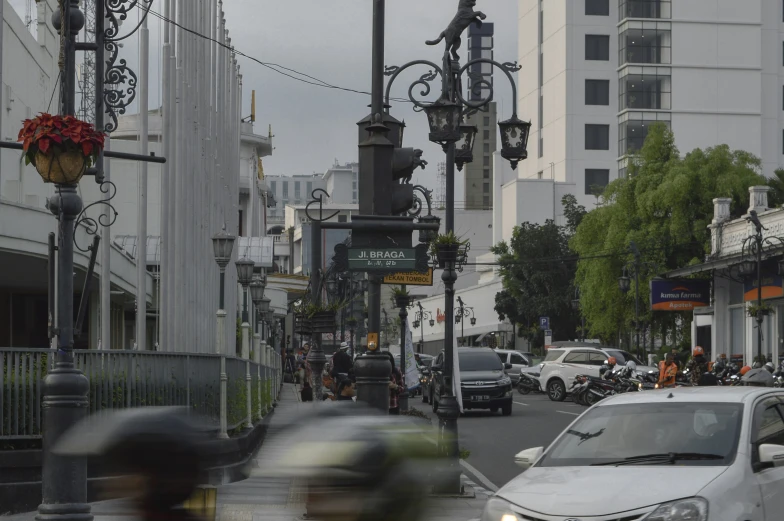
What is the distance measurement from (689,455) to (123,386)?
829cm

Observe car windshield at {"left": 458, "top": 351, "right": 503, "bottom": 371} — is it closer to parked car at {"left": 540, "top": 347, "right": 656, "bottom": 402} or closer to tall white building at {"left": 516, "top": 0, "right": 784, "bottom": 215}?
parked car at {"left": 540, "top": 347, "right": 656, "bottom": 402}

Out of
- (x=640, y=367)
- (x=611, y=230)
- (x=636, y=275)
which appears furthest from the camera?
(x=611, y=230)

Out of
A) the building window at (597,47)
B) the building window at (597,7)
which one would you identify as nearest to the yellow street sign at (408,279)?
the building window at (597,47)

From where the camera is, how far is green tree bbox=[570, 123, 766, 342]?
168ft

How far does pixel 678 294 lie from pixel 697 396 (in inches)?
1512

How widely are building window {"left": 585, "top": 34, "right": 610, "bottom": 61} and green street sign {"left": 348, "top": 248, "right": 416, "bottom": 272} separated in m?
70.8

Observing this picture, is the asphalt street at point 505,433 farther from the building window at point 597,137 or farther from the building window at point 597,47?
the building window at point 597,47

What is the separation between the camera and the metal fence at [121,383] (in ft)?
43.7

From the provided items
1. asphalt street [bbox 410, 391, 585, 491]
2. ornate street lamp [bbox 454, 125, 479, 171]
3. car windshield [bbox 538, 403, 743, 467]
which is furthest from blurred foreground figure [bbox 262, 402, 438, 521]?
ornate street lamp [bbox 454, 125, 479, 171]

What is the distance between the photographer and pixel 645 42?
8050 cm

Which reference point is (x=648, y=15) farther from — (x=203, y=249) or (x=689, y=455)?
(x=689, y=455)

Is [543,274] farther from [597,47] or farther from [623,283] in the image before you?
[623,283]

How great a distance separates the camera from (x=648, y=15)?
263 feet

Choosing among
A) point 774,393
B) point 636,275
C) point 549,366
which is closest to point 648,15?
point 636,275
